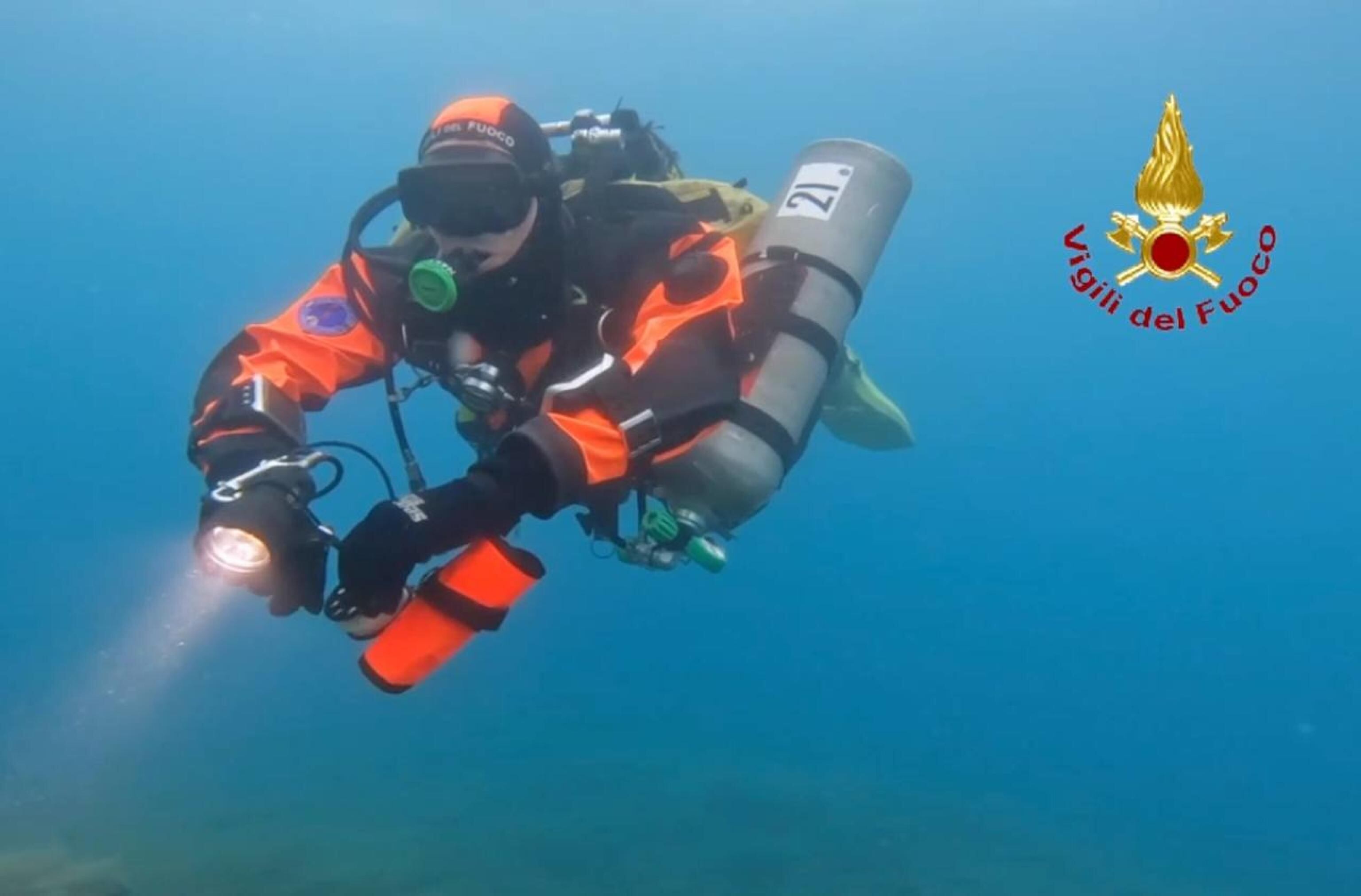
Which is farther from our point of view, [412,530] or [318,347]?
[318,347]

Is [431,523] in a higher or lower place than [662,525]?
lower

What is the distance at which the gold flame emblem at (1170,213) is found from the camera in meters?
4.99

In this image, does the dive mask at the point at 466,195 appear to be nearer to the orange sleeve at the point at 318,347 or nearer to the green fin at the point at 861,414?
the orange sleeve at the point at 318,347

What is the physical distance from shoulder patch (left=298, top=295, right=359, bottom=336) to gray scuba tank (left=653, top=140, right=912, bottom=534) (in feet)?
5.09

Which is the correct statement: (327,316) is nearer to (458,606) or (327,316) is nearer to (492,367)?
(492,367)

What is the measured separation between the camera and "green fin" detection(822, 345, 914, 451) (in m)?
8.27

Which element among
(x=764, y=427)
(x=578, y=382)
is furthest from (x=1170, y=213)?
(x=578, y=382)

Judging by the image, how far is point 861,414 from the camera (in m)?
8.87

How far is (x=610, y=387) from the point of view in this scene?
11.9ft

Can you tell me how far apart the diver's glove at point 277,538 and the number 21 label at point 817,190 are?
316 centimetres

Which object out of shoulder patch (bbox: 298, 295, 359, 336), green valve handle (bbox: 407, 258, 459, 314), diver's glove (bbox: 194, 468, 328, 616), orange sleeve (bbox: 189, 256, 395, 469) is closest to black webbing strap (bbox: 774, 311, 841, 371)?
green valve handle (bbox: 407, 258, 459, 314)

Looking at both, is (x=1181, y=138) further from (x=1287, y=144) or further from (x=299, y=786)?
(x=1287, y=144)

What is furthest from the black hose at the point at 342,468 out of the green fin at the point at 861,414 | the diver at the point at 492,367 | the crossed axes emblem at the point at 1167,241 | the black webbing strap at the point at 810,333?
the green fin at the point at 861,414

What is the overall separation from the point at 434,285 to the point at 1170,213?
146 inches
